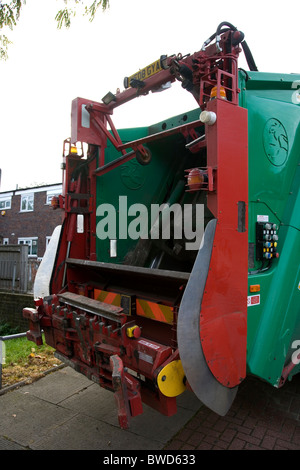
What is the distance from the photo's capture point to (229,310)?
212 centimetres

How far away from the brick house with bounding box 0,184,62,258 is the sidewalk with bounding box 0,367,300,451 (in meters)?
16.1

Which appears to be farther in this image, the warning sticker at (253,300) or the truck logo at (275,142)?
the truck logo at (275,142)

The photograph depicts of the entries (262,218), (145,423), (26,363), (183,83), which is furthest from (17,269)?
(262,218)

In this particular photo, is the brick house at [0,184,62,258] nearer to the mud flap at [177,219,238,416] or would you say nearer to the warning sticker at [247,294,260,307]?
the warning sticker at [247,294,260,307]

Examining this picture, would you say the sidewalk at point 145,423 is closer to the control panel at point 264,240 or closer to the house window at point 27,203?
the control panel at point 264,240

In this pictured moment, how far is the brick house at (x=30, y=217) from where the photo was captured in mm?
19594

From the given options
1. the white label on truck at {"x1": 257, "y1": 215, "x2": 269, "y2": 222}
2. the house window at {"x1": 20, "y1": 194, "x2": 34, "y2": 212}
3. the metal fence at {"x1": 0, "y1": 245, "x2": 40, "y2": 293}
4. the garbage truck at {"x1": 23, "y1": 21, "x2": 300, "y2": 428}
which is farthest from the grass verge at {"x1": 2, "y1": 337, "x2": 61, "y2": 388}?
the house window at {"x1": 20, "y1": 194, "x2": 34, "y2": 212}

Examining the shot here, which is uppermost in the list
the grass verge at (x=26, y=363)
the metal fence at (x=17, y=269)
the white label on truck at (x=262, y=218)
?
the white label on truck at (x=262, y=218)

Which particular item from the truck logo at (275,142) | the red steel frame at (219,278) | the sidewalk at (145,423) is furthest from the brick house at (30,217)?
the truck logo at (275,142)

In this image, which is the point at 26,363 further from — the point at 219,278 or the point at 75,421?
the point at 219,278

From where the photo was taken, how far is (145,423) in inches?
117

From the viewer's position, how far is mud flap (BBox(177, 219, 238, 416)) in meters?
1.94
